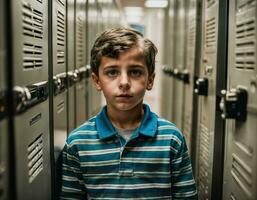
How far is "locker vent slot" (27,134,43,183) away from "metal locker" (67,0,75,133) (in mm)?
665

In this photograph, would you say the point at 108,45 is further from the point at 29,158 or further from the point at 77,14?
the point at 77,14

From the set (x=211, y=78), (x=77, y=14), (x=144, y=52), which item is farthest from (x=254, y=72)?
(x=77, y=14)

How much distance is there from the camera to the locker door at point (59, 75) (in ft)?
5.58

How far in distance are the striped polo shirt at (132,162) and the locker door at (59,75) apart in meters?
0.31

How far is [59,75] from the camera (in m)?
1.81

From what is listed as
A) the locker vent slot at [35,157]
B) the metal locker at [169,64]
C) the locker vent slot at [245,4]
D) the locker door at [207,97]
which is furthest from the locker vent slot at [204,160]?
the metal locker at [169,64]

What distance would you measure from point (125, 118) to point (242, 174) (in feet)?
1.54

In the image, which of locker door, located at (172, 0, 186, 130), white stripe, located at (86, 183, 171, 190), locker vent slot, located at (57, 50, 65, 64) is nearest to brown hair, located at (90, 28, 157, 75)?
locker vent slot, located at (57, 50, 65, 64)

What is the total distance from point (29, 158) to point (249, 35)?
835mm

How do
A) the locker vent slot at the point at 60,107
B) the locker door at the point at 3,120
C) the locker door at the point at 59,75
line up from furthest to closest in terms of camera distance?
the locker vent slot at the point at 60,107
the locker door at the point at 59,75
the locker door at the point at 3,120

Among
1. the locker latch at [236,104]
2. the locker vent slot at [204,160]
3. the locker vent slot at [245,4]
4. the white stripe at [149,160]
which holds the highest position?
the locker vent slot at [245,4]

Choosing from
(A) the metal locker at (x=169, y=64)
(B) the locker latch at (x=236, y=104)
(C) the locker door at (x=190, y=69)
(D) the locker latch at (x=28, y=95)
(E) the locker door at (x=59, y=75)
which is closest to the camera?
(D) the locker latch at (x=28, y=95)

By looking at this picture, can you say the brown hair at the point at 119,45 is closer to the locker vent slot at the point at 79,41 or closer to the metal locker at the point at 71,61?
the metal locker at the point at 71,61

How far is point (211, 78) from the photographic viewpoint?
1938mm
